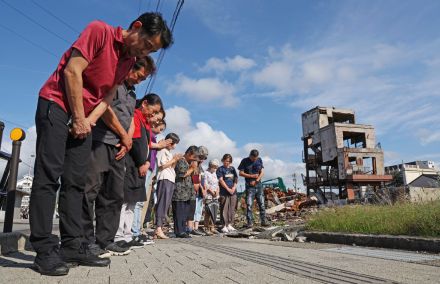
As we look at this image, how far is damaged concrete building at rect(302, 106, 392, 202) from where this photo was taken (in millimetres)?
32438

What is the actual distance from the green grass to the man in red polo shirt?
4286 millimetres

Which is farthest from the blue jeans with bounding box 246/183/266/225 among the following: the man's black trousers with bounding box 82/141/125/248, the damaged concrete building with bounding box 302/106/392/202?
the damaged concrete building with bounding box 302/106/392/202

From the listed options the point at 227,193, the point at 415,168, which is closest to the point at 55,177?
the point at 227,193

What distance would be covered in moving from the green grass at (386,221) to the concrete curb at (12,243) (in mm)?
4832

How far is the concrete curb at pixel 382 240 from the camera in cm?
425

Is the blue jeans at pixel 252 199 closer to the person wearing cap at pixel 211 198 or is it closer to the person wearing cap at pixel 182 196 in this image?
the person wearing cap at pixel 211 198

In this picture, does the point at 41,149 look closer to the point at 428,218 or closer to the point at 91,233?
the point at 91,233

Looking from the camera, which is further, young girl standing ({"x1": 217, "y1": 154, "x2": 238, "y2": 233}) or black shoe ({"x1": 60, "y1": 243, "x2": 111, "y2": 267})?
young girl standing ({"x1": 217, "y1": 154, "x2": 238, "y2": 233})

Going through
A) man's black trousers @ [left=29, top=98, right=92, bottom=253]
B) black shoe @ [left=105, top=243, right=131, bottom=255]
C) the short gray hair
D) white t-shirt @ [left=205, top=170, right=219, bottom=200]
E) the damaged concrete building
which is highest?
the damaged concrete building

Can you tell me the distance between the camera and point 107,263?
2559 mm

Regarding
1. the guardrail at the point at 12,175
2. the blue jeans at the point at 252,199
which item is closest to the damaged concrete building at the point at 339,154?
the blue jeans at the point at 252,199

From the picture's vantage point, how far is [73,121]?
8.26 ft

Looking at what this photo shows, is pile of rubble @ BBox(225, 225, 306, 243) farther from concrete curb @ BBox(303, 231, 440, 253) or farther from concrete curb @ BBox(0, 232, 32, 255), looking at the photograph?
concrete curb @ BBox(0, 232, 32, 255)

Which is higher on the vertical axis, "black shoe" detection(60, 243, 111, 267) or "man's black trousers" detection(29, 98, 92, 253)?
"man's black trousers" detection(29, 98, 92, 253)
